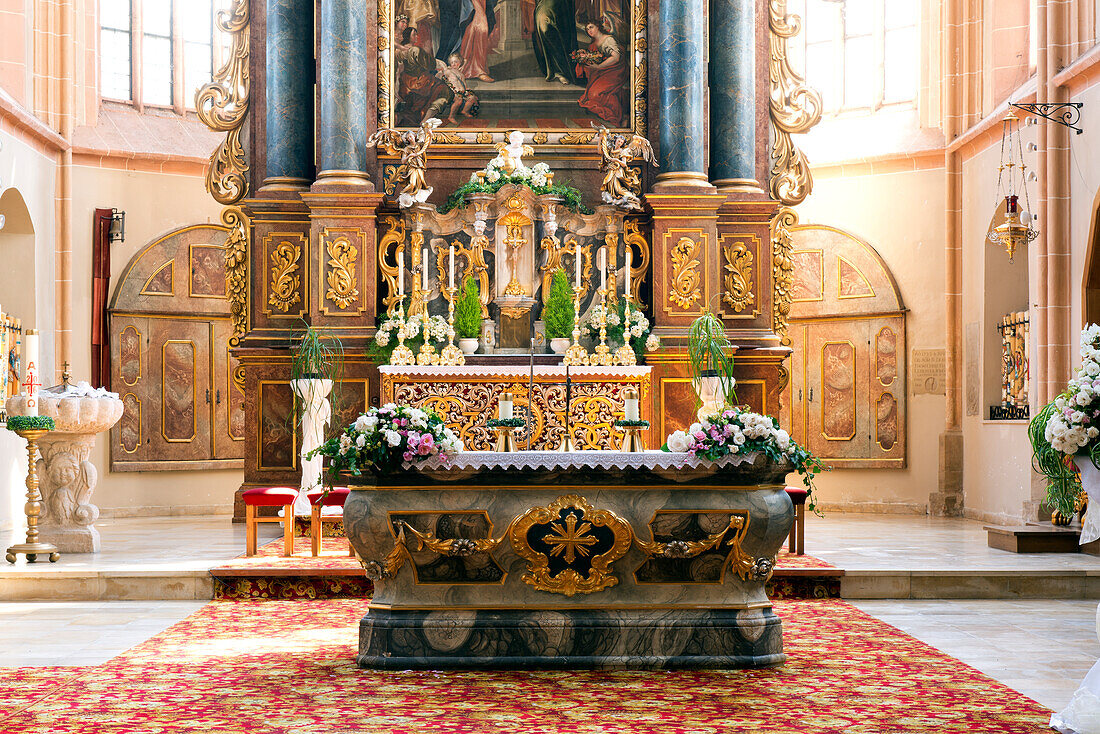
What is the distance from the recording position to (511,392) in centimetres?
1177

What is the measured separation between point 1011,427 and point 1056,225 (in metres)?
2.29

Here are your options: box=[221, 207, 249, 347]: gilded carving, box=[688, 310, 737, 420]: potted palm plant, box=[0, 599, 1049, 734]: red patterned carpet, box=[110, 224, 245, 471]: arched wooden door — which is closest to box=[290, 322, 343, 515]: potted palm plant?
box=[221, 207, 249, 347]: gilded carving

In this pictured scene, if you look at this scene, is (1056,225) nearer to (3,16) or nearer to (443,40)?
(443,40)

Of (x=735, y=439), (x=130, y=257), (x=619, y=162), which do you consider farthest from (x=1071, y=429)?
(x=130, y=257)

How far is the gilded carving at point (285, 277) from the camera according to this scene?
505 inches

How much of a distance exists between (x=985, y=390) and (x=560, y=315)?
14.8ft

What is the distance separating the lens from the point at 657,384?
492 inches

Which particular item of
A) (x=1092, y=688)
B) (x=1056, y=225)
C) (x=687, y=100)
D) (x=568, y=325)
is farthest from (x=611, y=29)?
(x=1092, y=688)

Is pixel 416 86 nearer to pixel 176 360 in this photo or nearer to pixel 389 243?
pixel 389 243

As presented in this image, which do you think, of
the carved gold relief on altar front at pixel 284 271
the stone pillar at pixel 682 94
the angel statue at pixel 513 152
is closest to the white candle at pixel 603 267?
the stone pillar at pixel 682 94

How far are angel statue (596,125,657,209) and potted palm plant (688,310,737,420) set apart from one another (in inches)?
56.9

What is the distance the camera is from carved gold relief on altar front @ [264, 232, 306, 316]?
12.8 m

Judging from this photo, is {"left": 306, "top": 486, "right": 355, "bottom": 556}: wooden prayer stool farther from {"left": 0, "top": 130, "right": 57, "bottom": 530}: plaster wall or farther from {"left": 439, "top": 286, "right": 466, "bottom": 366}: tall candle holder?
{"left": 0, "top": 130, "right": 57, "bottom": 530}: plaster wall

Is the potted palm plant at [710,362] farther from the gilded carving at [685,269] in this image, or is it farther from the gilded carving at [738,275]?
the gilded carving at [738,275]
